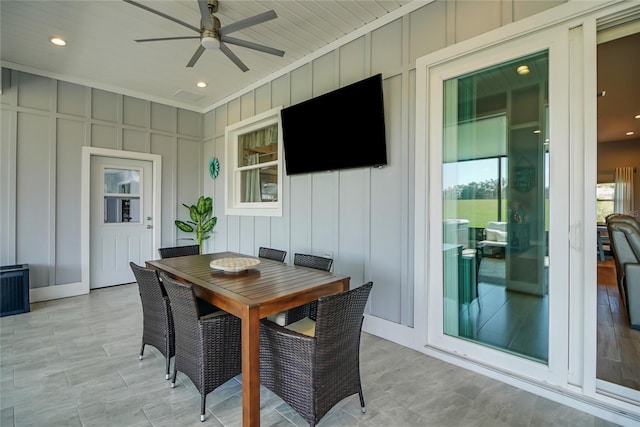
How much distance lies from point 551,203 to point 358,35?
2442 millimetres

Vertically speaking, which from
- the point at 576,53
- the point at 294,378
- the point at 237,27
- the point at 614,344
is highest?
the point at 237,27

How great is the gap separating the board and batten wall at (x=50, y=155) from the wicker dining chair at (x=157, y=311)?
9.63 feet

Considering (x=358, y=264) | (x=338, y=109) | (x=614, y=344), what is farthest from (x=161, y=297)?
(x=614, y=344)

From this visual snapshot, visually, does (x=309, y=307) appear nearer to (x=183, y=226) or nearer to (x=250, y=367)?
(x=250, y=367)

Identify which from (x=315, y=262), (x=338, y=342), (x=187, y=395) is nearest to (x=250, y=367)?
(x=338, y=342)

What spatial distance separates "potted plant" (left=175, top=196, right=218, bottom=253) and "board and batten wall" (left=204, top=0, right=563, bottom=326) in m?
2.08

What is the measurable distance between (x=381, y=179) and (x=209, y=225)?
3.70 metres

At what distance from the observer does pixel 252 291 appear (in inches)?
74.2

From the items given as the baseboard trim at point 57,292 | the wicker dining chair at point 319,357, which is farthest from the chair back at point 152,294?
the baseboard trim at point 57,292

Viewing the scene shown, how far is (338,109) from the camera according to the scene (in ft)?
10.5

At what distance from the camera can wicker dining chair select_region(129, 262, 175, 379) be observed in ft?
7.34

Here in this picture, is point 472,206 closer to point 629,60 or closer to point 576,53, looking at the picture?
point 576,53

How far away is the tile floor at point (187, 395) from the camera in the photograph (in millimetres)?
1811

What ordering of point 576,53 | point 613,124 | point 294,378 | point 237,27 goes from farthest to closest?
1. point 613,124
2. point 237,27
3. point 576,53
4. point 294,378
